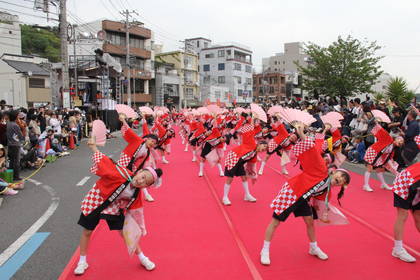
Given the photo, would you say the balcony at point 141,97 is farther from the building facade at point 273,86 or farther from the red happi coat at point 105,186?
the red happi coat at point 105,186

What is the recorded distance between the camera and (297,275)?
3.54m

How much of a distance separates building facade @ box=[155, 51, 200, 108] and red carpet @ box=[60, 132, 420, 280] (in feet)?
133

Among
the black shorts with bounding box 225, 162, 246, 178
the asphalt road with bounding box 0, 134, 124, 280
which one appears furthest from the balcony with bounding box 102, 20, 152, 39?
the black shorts with bounding box 225, 162, 246, 178

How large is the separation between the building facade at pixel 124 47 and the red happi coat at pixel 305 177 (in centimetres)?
2915

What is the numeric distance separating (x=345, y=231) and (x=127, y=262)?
3096 millimetres

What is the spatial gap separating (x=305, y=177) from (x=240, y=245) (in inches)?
51.9

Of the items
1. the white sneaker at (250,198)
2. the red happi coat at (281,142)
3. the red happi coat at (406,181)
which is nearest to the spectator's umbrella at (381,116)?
the red happi coat at (281,142)

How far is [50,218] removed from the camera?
543 centimetres

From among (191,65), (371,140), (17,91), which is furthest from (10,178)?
(191,65)

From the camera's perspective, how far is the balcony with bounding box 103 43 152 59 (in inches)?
1389

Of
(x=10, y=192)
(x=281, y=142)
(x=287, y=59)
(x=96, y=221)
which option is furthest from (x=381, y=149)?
(x=287, y=59)

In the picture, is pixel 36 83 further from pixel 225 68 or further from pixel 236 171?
pixel 225 68

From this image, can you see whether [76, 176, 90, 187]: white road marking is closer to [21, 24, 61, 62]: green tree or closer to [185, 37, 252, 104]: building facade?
[21, 24, 61, 62]: green tree

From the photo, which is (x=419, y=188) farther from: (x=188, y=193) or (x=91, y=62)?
(x=91, y=62)
